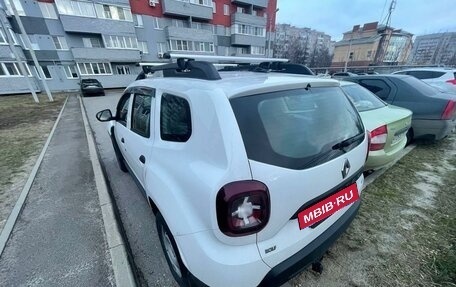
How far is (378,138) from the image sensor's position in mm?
2799

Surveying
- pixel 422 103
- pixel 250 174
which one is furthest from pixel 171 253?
pixel 422 103

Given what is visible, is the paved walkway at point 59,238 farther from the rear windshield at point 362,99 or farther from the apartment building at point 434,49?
the apartment building at point 434,49

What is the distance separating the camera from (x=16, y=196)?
325cm

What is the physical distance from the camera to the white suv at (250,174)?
3.84ft

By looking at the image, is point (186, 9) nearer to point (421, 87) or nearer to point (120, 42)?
point (120, 42)

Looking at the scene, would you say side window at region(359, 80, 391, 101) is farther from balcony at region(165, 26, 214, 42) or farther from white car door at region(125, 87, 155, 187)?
balcony at region(165, 26, 214, 42)

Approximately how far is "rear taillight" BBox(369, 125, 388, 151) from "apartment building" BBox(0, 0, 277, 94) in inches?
874

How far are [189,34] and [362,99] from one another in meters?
27.4

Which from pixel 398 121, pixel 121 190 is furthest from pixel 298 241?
pixel 121 190

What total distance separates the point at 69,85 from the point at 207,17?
62.4 ft

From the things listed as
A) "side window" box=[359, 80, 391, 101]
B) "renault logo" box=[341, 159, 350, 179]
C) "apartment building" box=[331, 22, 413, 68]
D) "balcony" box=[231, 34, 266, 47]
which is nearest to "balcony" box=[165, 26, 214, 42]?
"balcony" box=[231, 34, 266, 47]

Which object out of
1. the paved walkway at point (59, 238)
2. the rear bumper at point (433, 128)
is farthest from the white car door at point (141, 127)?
the rear bumper at point (433, 128)

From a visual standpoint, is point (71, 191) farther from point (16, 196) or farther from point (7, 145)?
point (7, 145)

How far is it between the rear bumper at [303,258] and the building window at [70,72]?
28577mm
